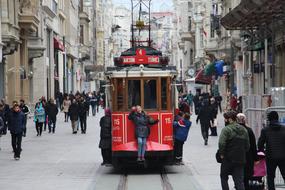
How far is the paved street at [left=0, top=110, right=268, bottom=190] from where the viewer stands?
56.1 feet

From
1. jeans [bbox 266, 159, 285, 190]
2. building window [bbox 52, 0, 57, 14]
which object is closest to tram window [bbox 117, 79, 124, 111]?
jeans [bbox 266, 159, 285, 190]

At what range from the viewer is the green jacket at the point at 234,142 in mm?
12953

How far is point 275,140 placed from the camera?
13.4 meters

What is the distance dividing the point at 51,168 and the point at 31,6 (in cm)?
2758

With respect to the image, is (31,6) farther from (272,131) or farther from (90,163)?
(272,131)

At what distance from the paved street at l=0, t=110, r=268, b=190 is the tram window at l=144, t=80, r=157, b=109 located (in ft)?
5.59

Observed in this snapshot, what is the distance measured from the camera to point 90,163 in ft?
72.6

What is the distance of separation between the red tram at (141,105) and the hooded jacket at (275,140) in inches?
233

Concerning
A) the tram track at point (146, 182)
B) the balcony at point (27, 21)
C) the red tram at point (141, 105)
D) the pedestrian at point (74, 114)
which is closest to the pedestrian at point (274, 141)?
the tram track at point (146, 182)

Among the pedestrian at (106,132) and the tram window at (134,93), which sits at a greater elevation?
the tram window at (134,93)

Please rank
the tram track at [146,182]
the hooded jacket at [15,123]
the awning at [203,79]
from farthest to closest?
the awning at [203,79] < the hooded jacket at [15,123] < the tram track at [146,182]

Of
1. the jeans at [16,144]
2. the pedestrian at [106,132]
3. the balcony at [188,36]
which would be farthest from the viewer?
the balcony at [188,36]

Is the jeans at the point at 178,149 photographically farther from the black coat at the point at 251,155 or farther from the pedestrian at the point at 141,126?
the black coat at the point at 251,155

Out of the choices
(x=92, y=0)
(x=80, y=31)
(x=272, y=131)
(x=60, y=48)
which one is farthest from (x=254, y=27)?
(x=92, y=0)
